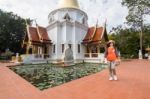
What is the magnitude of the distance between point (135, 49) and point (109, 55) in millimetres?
31607

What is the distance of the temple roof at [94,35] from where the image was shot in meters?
24.3

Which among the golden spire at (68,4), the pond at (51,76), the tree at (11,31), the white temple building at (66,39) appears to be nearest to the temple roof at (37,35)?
the white temple building at (66,39)

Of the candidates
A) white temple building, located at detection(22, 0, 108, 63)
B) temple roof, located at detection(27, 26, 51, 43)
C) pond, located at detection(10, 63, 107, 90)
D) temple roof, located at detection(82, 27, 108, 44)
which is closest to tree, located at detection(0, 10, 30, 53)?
white temple building, located at detection(22, 0, 108, 63)

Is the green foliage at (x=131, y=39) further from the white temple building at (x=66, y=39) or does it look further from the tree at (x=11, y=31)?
the tree at (x=11, y=31)

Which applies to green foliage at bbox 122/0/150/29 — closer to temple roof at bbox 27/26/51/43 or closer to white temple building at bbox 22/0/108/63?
white temple building at bbox 22/0/108/63

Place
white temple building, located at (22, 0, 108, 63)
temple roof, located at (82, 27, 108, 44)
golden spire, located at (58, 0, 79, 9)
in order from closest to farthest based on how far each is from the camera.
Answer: white temple building, located at (22, 0, 108, 63) < temple roof, located at (82, 27, 108, 44) < golden spire, located at (58, 0, 79, 9)

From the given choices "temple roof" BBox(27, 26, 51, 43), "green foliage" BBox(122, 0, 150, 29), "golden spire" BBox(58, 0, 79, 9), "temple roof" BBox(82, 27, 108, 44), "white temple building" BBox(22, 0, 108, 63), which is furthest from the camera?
"green foliage" BBox(122, 0, 150, 29)

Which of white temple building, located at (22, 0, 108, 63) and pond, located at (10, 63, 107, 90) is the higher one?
white temple building, located at (22, 0, 108, 63)

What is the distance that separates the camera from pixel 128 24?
1353 inches

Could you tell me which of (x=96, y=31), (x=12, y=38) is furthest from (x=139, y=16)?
(x=12, y=38)

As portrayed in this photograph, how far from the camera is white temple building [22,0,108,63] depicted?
24078 millimetres

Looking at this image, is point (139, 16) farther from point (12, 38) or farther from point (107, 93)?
point (107, 93)

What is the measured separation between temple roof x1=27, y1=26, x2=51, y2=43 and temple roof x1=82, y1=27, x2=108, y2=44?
17.6 ft

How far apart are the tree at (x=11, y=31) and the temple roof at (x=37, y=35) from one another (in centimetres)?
1404
